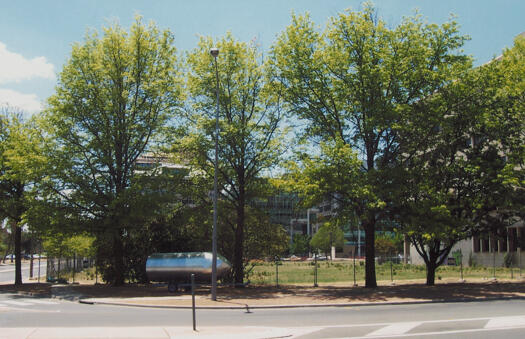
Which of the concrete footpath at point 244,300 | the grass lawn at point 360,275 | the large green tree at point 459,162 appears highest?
the large green tree at point 459,162

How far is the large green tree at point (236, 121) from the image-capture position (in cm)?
2673

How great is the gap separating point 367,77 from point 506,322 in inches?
548

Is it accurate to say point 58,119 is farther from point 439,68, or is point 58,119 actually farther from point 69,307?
point 439,68

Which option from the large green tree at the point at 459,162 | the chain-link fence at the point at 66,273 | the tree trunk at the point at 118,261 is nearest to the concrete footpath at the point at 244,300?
the large green tree at the point at 459,162

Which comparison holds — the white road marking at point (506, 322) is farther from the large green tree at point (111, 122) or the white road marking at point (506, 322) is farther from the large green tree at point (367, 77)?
the large green tree at point (111, 122)

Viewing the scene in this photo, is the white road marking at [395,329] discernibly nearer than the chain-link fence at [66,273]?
Yes

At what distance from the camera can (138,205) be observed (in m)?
25.5

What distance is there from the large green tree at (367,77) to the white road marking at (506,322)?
9201 mm

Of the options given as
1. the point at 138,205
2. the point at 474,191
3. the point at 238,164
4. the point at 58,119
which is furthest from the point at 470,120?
the point at 58,119

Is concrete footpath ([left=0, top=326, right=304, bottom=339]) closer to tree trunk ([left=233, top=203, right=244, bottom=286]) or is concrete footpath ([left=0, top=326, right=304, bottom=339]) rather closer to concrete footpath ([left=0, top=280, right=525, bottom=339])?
concrete footpath ([left=0, top=280, right=525, bottom=339])

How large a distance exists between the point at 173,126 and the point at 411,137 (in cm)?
1385

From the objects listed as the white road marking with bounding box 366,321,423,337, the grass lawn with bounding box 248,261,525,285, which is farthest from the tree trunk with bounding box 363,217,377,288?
the white road marking with bounding box 366,321,423,337

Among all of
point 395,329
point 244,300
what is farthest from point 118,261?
point 395,329

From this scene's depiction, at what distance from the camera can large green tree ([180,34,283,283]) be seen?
26.7m
